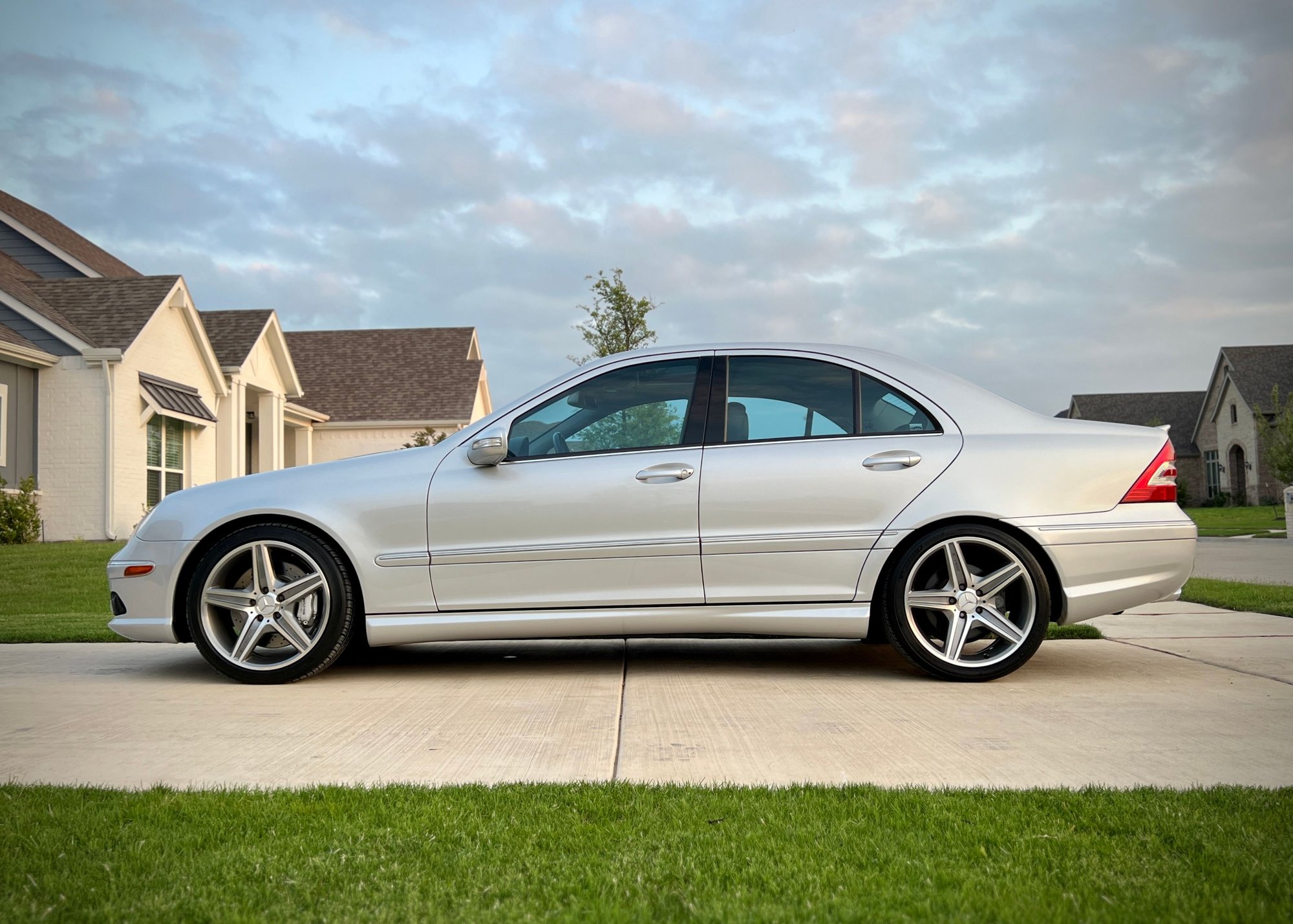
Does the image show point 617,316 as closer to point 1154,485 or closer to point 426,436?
point 426,436

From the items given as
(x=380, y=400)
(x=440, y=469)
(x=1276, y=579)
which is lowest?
(x=1276, y=579)

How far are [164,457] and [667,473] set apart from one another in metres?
18.8

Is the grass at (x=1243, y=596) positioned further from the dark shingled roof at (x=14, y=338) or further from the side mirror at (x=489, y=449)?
the dark shingled roof at (x=14, y=338)

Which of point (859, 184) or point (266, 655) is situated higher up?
point (859, 184)

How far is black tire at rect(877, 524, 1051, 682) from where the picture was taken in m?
4.77

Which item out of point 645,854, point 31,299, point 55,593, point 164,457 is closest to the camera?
point 645,854

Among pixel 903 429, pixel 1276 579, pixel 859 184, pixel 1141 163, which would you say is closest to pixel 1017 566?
pixel 903 429

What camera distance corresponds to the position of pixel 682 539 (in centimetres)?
488

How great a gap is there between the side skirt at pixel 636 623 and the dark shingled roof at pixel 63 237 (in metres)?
23.5

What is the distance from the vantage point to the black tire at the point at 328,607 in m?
4.94

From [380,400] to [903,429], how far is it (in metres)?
28.3

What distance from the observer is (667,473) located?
493cm

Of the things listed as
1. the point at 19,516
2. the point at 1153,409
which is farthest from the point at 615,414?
the point at 1153,409

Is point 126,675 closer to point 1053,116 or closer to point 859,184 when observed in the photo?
point 859,184
